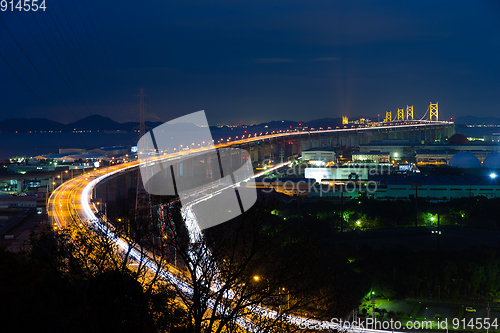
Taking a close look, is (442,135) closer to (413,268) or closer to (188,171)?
(188,171)

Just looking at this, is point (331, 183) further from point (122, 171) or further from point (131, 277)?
point (131, 277)

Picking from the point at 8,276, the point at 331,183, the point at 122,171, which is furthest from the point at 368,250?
the point at 122,171

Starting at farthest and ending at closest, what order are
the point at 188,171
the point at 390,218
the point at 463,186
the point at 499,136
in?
the point at 499,136 < the point at 188,171 < the point at 463,186 < the point at 390,218

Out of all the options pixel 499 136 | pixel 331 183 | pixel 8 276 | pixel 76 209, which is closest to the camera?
pixel 8 276

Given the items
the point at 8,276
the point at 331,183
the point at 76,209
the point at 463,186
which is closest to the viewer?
the point at 8,276

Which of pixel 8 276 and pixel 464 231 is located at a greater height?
pixel 8 276

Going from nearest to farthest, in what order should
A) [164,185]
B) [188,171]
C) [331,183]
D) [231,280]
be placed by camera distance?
[231,280], [331,183], [164,185], [188,171]

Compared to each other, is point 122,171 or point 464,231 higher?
point 122,171

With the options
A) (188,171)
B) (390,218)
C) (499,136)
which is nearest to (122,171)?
(188,171)

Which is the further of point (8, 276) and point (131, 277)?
point (131, 277)
